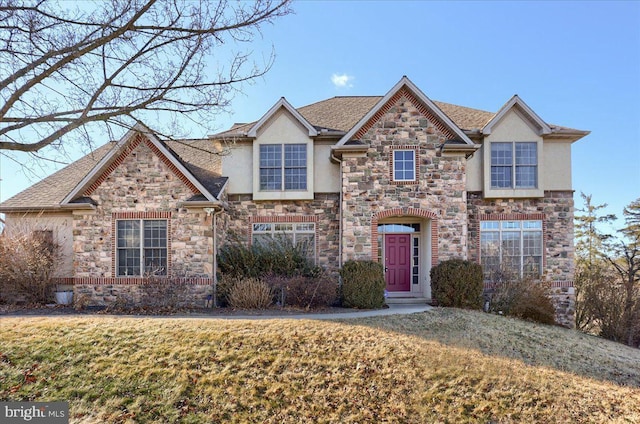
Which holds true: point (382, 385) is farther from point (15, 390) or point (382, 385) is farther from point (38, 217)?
point (38, 217)

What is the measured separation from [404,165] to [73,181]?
1490cm

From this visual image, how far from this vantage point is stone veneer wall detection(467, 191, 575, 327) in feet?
47.5

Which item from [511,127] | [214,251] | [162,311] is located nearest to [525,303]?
[511,127]

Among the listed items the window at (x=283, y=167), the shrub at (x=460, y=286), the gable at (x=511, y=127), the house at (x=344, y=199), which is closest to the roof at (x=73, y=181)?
the house at (x=344, y=199)

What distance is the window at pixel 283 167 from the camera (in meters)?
14.7

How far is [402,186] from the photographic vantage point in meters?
13.6

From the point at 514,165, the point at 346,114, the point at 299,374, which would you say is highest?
the point at 346,114

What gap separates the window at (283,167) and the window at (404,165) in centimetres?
358

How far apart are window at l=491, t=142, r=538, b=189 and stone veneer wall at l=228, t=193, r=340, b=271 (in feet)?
21.1

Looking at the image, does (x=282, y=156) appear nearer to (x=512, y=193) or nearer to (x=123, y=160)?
(x=123, y=160)

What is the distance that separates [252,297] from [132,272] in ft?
16.1

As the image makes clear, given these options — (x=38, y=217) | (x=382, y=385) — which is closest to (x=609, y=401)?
(x=382, y=385)

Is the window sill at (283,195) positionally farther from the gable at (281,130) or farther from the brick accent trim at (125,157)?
the brick accent trim at (125,157)

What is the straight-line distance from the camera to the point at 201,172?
15742 millimetres
